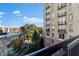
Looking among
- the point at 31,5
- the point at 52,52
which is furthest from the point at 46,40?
the point at 31,5

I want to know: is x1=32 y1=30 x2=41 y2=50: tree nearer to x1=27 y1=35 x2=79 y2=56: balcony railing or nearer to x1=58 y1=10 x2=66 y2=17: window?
x1=27 y1=35 x2=79 y2=56: balcony railing

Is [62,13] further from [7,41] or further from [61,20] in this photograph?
[7,41]

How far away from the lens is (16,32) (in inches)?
54.4

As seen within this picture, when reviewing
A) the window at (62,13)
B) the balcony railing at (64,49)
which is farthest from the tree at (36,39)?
the window at (62,13)

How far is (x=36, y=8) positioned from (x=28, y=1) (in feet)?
0.34

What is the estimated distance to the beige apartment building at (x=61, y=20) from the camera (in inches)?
53.0

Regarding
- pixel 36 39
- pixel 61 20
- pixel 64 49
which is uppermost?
pixel 61 20

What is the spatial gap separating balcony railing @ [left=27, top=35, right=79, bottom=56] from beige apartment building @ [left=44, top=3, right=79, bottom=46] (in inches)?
2.0

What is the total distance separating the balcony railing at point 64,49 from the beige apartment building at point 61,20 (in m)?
0.05

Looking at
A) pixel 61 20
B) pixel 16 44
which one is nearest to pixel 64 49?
pixel 61 20

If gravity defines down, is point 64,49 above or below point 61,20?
below

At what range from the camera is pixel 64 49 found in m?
1.36

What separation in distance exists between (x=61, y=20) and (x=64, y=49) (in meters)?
0.28

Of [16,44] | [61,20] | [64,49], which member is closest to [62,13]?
[61,20]
